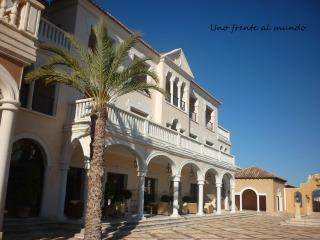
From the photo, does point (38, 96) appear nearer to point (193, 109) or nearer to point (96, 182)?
point (96, 182)

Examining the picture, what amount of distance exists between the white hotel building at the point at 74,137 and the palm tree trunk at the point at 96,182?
1980 mm

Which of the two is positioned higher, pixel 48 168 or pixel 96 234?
pixel 48 168

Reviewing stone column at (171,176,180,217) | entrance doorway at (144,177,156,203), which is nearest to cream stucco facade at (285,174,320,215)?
entrance doorway at (144,177,156,203)

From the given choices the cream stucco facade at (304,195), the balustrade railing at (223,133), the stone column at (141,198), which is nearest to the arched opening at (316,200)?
the cream stucco facade at (304,195)

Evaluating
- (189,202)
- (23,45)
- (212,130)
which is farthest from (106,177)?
(212,130)

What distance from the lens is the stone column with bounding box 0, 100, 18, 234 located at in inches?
334

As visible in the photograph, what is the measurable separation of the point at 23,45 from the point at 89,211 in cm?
536

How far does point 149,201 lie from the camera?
846 inches

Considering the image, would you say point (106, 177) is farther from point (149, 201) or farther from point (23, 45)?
point (23, 45)

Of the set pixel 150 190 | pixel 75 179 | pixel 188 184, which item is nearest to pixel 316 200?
pixel 188 184

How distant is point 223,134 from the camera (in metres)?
33.4

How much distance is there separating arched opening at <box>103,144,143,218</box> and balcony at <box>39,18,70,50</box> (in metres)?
5.26

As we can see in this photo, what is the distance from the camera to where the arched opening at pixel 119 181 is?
1580 cm

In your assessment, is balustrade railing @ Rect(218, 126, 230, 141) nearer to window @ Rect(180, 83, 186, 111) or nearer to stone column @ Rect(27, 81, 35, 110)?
window @ Rect(180, 83, 186, 111)
